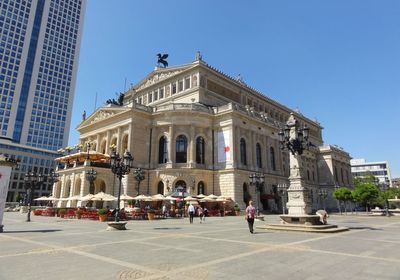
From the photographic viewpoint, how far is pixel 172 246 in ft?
36.6

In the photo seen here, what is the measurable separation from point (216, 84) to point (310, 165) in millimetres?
32191

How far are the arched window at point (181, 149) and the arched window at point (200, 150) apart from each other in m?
1.95

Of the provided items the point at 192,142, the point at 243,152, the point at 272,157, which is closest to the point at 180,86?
the point at 192,142

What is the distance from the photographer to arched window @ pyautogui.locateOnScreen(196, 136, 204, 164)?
1736 inches

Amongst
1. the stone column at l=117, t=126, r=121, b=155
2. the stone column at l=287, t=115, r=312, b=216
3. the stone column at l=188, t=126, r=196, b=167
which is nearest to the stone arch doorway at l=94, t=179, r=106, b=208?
the stone column at l=117, t=126, r=121, b=155

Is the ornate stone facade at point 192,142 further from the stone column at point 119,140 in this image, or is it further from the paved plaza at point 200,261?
the paved plaza at point 200,261

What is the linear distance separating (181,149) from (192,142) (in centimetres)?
224

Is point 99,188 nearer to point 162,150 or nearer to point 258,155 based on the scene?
point 162,150

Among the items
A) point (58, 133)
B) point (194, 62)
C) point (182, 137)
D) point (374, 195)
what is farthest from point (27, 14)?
point (374, 195)

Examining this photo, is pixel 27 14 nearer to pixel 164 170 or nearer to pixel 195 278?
pixel 164 170

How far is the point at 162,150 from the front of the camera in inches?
1766

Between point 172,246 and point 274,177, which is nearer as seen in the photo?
point 172,246

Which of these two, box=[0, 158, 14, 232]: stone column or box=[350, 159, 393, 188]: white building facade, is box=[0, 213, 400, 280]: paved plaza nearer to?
box=[0, 158, 14, 232]: stone column

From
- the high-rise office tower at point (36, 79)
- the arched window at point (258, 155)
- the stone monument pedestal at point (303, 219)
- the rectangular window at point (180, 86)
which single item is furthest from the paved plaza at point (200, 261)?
the high-rise office tower at point (36, 79)
